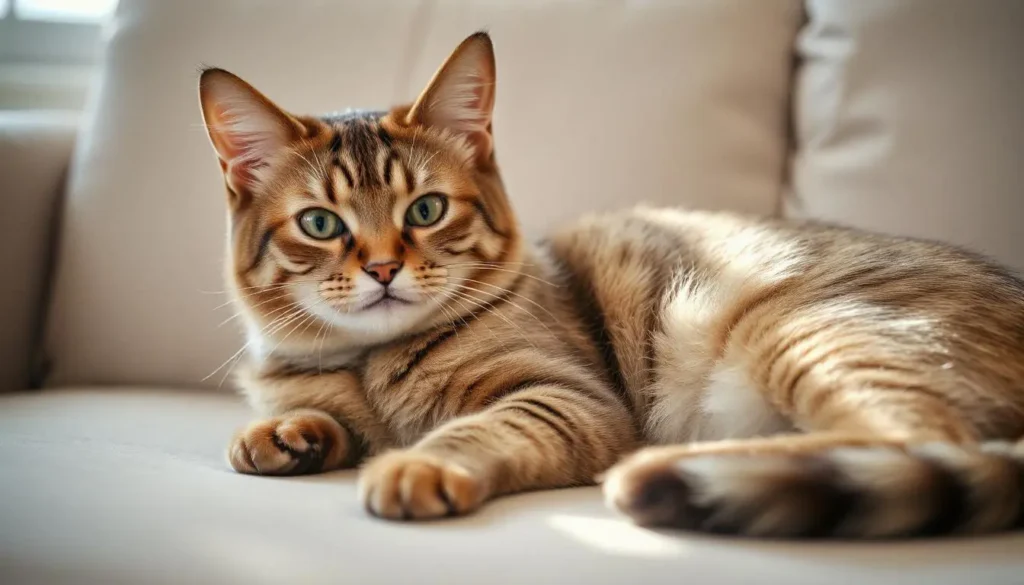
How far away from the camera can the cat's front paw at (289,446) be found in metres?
1.29

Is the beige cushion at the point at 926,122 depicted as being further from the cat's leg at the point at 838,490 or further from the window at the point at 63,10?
the window at the point at 63,10

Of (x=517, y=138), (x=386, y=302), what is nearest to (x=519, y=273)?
(x=386, y=302)

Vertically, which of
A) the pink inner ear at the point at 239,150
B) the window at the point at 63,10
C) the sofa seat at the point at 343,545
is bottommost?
the sofa seat at the point at 343,545

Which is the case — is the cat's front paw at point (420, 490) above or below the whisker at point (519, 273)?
below

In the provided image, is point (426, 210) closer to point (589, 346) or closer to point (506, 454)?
point (589, 346)

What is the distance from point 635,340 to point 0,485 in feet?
3.43

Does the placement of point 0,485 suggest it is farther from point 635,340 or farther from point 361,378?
point 635,340

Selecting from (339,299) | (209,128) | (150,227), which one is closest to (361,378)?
(339,299)

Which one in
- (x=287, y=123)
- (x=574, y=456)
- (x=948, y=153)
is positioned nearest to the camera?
(x=574, y=456)

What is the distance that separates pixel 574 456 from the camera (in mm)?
1239

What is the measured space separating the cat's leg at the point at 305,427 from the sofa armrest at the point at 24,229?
0.76 metres

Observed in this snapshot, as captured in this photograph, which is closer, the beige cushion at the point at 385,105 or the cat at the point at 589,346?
the cat at the point at 589,346

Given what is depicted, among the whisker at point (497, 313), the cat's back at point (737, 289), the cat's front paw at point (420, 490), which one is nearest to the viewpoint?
the cat's front paw at point (420, 490)

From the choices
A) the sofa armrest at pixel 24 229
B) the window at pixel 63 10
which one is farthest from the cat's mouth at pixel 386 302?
the window at pixel 63 10
